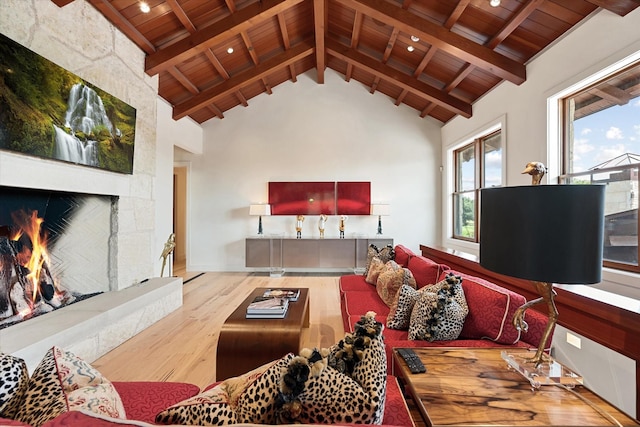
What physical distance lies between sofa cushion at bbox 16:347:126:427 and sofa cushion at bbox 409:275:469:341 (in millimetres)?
1472

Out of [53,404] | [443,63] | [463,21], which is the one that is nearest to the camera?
[53,404]

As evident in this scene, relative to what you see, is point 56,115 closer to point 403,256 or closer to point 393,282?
point 393,282

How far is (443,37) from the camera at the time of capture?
3699 mm

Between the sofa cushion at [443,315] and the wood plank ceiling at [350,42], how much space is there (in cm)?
265

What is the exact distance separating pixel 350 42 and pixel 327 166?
7.50ft

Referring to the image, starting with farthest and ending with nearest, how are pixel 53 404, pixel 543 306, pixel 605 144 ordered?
pixel 605 144 < pixel 543 306 < pixel 53 404

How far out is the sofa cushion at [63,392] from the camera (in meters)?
0.77

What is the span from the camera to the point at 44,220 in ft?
9.34

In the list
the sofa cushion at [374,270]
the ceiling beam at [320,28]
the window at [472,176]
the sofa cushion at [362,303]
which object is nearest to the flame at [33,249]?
the sofa cushion at [362,303]

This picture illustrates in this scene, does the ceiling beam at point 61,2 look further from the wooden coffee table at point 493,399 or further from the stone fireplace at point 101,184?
the wooden coffee table at point 493,399

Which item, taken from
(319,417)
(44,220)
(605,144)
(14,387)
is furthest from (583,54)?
(44,220)

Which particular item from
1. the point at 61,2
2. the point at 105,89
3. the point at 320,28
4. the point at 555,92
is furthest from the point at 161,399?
the point at 320,28

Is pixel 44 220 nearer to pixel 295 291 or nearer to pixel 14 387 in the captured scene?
pixel 295 291

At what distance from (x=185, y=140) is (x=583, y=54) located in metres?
5.67
